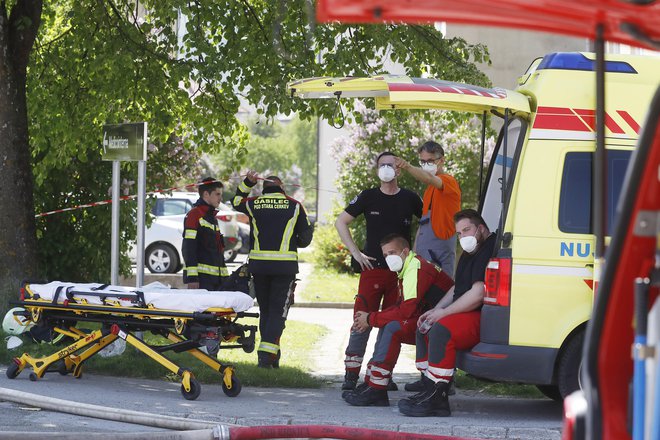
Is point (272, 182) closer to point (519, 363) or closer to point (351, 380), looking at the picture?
point (351, 380)

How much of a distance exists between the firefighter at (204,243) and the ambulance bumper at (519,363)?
3625 mm

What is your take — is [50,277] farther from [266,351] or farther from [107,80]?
[266,351]

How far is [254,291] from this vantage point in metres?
10.7

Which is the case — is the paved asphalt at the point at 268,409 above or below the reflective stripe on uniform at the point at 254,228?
below

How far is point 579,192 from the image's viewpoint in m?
7.95

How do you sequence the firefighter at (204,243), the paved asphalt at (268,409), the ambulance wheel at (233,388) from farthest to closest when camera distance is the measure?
the firefighter at (204,243) → the ambulance wheel at (233,388) → the paved asphalt at (268,409)

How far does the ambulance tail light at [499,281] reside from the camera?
7.87 meters

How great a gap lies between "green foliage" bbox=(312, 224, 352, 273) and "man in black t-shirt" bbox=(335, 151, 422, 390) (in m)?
14.9

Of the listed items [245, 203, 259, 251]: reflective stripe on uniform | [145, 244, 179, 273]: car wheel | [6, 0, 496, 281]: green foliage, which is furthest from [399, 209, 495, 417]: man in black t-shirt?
[145, 244, 179, 273]: car wheel

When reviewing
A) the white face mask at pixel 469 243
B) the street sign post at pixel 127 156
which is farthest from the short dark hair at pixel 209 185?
the white face mask at pixel 469 243

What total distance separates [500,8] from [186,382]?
6.20 meters

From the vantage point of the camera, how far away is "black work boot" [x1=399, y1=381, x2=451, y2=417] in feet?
26.9

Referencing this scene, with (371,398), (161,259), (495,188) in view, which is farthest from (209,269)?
(161,259)

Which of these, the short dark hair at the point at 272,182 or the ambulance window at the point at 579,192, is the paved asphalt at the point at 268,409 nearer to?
the ambulance window at the point at 579,192
